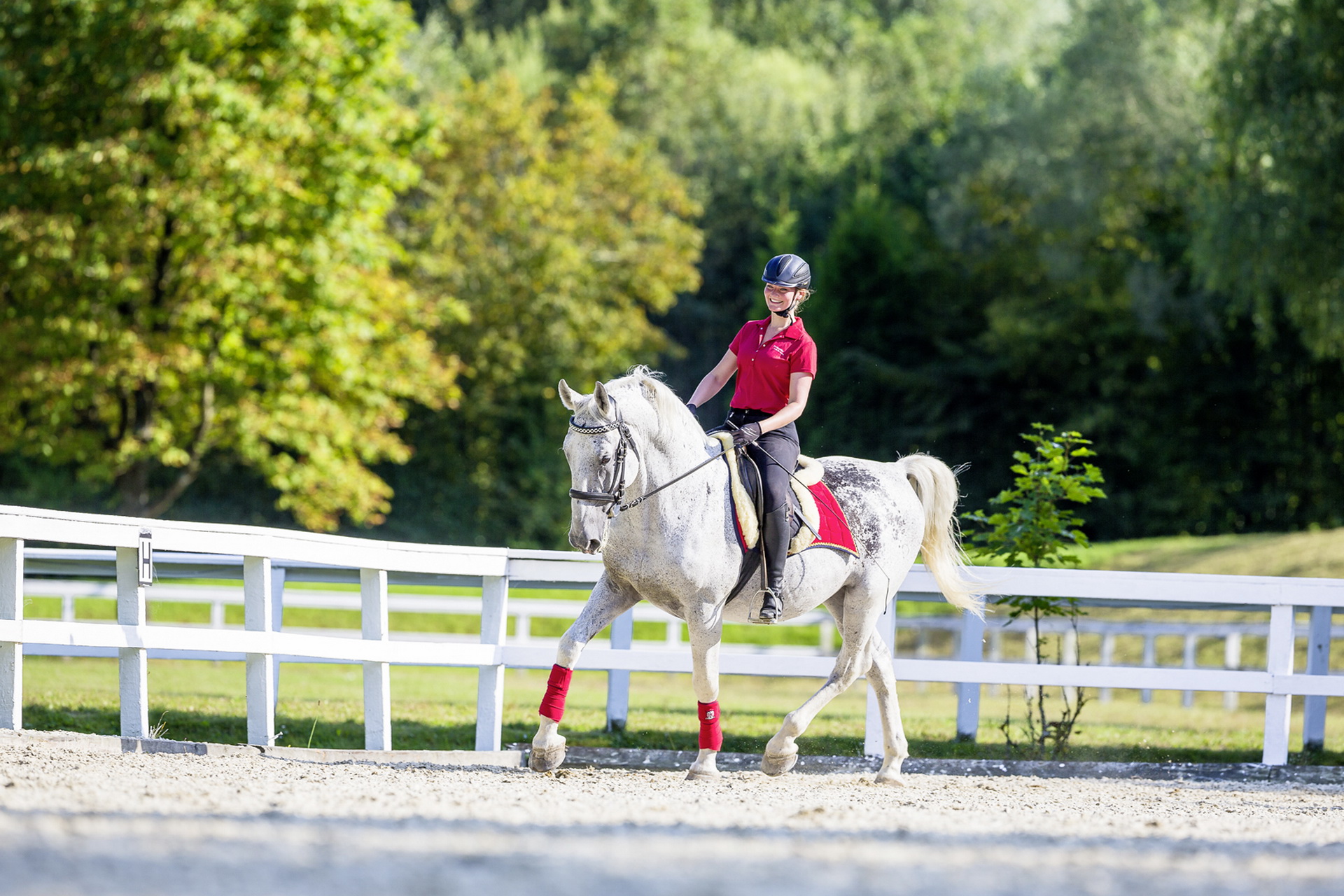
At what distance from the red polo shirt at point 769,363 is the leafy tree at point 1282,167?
18.1 metres

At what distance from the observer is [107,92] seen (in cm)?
1839

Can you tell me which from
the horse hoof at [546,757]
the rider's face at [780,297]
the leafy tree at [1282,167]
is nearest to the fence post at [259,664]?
the horse hoof at [546,757]

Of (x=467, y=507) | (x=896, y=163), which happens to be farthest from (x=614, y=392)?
(x=896, y=163)

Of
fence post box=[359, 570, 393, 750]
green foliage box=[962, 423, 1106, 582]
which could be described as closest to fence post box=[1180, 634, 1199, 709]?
green foliage box=[962, 423, 1106, 582]

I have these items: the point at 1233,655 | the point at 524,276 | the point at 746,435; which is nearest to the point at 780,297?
the point at 746,435

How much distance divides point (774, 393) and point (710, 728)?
173 cm

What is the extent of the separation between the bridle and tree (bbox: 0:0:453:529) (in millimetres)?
13000

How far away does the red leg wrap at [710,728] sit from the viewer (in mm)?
7078

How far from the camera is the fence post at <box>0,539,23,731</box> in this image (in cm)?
679

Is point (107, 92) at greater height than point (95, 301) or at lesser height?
greater

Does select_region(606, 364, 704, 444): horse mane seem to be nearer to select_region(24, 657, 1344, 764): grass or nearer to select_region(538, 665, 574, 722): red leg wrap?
select_region(538, 665, 574, 722): red leg wrap

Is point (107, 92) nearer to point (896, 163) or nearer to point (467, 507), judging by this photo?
point (467, 507)

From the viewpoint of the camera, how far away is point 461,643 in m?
8.62

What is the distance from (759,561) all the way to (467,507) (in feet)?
94.8
